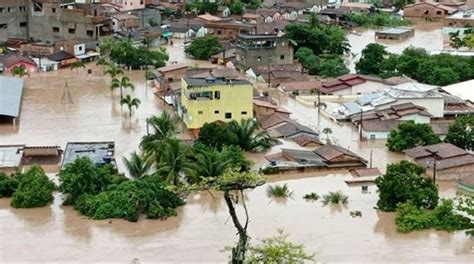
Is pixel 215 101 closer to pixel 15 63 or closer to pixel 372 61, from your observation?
pixel 372 61

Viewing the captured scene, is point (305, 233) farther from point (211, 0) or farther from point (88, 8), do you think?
point (211, 0)

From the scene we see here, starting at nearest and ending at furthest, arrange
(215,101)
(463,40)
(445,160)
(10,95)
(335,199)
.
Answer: (335,199) < (445,160) < (215,101) < (10,95) < (463,40)

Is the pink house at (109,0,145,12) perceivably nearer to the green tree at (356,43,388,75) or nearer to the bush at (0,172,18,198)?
the green tree at (356,43,388,75)

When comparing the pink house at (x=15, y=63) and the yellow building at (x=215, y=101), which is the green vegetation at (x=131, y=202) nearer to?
the yellow building at (x=215, y=101)

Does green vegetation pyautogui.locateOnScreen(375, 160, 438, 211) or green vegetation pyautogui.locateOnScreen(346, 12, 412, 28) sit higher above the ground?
green vegetation pyautogui.locateOnScreen(346, 12, 412, 28)

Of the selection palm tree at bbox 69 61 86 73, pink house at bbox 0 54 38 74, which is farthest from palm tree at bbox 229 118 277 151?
pink house at bbox 0 54 38 74

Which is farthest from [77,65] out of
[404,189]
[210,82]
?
[404,189]

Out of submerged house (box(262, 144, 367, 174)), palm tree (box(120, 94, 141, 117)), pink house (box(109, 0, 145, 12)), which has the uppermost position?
pink house (box(109, 0, 145, 12))
